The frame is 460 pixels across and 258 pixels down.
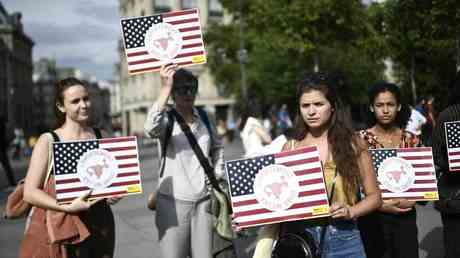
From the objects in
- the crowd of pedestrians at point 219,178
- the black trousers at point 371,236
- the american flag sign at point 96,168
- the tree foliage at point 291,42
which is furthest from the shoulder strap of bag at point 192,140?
the tree foliage at point 291,42

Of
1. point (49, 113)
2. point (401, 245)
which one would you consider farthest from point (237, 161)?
point (49, 113)

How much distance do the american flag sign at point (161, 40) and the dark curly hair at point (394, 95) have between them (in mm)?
1490

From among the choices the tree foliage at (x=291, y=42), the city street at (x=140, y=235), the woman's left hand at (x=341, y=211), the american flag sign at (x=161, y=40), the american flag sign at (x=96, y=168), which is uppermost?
the tree foliage at (x=291, y=42)

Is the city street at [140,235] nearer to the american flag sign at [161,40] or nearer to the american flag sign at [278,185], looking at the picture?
the american flag sign at [161,40]

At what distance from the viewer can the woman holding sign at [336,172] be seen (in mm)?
3240

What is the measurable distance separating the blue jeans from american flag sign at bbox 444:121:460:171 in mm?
1489

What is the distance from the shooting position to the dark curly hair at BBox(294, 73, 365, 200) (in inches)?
128

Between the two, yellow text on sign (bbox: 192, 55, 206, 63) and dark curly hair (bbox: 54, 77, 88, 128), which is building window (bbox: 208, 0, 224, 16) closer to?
yellow text on sign (bbox: 192, 55, 206, 63)

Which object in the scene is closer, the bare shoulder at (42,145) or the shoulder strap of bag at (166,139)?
the bare shoulder at (42,145)

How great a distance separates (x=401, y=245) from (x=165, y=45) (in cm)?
236

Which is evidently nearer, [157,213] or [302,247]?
[302,247]

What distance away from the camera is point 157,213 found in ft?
14.2

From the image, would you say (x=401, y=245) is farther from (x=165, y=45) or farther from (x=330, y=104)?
(x=165, y=45)

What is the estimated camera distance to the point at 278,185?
3.23 meters
